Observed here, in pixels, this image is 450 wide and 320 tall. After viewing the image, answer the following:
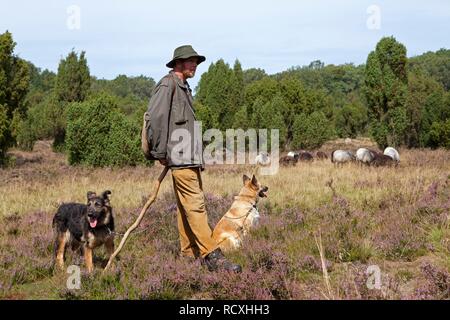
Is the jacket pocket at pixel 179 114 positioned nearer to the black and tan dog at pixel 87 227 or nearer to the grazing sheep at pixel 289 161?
the black and tan dog at pixel 87 227

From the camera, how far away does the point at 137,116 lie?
96.2ft

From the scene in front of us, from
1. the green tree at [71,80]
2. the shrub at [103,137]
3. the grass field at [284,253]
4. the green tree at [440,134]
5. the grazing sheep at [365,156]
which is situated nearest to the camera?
the grass field at [284,253]

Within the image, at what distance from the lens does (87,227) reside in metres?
6.05

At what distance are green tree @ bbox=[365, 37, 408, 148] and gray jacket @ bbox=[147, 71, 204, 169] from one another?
1051 inches

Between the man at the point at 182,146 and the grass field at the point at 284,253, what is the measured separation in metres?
0.38

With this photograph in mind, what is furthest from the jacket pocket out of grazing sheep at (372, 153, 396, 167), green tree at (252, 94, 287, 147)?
green tree at (252, 94, 287, 147)

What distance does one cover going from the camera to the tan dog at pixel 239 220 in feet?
21.6

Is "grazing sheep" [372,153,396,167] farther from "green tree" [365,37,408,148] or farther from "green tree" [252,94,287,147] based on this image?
"green tree" [252,94,287,147]

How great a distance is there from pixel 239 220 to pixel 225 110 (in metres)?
38.1

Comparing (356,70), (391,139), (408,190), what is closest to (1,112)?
(408,190)

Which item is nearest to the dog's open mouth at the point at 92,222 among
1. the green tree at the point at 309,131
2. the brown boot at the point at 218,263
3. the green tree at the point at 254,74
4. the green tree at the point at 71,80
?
the brown boot at the point at 218,263

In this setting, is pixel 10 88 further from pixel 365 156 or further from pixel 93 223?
pixel 93 223

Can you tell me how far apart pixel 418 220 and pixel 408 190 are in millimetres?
2852

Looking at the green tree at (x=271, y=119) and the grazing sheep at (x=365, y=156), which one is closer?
the grazing sheep at (x=365, y=156)
